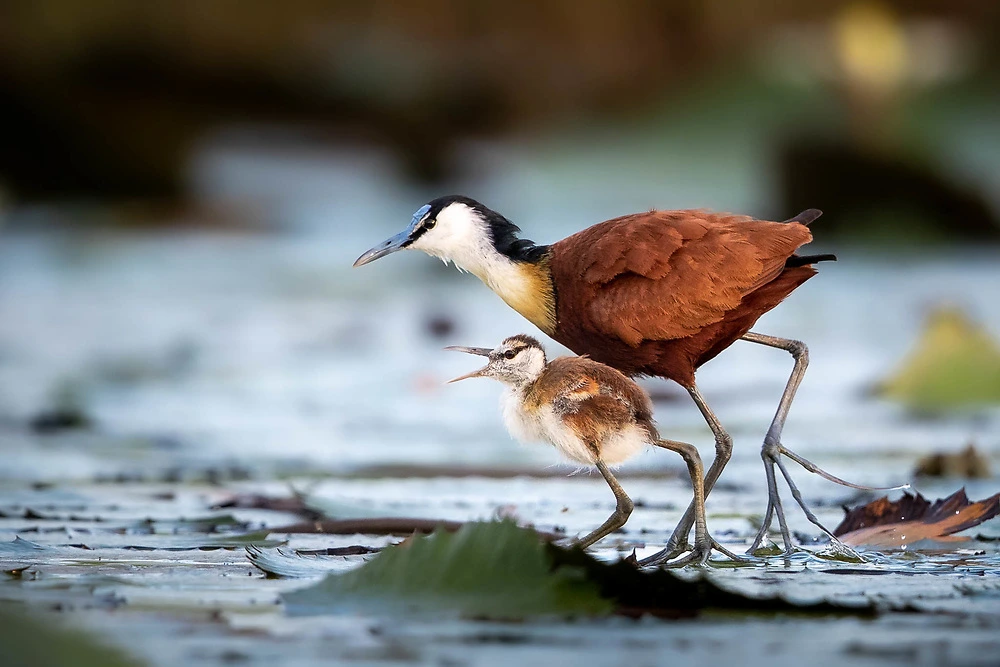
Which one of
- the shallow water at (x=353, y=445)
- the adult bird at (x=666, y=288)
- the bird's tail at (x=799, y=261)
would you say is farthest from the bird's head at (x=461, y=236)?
the bird's tail at (x=799, y=261)

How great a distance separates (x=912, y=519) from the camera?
5.24 metres

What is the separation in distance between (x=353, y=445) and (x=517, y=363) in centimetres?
243

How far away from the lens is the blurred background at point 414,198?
325 inches

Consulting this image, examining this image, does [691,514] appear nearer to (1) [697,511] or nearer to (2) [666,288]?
(1) [697,511]

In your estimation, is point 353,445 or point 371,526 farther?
point 353,445

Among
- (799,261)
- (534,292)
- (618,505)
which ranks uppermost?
(799,261)

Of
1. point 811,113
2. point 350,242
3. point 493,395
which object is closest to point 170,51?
point 350,242

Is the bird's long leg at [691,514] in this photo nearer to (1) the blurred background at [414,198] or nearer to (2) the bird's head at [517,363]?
(2) the bird's head at [517,363]

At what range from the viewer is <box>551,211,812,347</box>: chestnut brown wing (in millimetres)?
5586

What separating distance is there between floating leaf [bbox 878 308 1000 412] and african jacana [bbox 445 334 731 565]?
3.57m

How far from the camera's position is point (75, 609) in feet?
12.2

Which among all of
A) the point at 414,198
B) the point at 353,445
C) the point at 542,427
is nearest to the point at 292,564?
the point at 542,427

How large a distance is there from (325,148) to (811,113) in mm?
5672

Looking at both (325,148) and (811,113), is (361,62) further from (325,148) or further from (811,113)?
(811,113)
